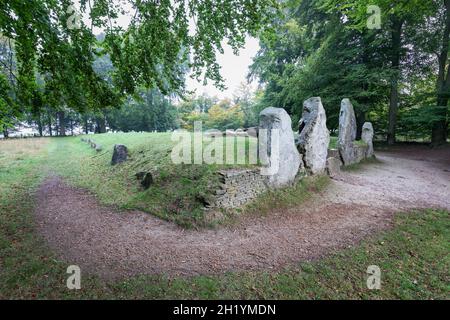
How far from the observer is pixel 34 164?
35.2 feet

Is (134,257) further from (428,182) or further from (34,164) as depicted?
(34,164)

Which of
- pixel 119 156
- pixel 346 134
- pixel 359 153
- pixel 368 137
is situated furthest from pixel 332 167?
pixel 119 156

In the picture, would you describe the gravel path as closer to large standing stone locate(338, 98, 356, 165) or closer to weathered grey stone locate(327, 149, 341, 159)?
weathered grey stone locate(327, 149, 341, 159)

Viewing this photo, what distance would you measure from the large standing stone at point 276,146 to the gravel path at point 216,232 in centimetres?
99

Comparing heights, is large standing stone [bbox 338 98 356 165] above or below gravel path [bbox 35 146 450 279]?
above

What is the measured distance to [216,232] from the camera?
4.53 metres

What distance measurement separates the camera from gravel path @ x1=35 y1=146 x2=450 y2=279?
353cm

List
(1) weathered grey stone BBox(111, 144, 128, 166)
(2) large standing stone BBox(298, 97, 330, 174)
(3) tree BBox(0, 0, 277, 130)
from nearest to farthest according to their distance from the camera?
(3) tree BBox(0, 0, 277, 130)
(2) large standing stone BBox(298, 97, 330, 174)
(1) weathered grey stone BBox(111, 144, 128, 166)

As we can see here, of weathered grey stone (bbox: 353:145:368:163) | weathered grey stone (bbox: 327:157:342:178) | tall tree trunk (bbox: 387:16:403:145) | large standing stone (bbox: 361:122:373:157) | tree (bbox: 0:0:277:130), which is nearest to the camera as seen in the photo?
tree (bbox: 0:0:277:130)

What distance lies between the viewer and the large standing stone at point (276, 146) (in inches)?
231

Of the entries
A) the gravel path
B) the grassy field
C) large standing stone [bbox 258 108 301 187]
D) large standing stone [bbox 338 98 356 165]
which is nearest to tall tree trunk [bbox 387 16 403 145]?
large standing stone [bbox 338 98 356 165]

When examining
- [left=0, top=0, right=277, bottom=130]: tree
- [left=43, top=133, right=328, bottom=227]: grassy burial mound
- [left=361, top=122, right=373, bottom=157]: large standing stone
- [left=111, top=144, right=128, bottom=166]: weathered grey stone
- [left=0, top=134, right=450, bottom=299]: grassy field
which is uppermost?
[left=0, top=0, right=277, bottom=130]: tree

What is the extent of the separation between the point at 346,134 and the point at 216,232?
7.54 metres

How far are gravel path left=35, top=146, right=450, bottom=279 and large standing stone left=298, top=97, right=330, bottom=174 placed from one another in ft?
3.14
